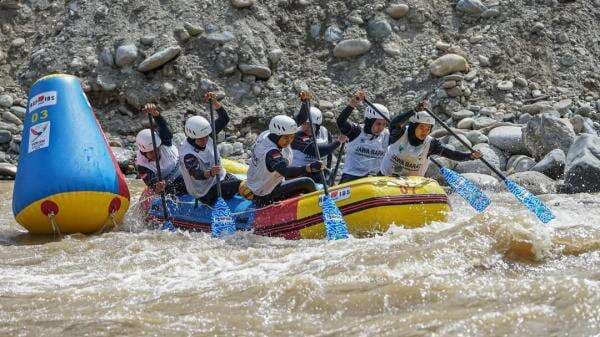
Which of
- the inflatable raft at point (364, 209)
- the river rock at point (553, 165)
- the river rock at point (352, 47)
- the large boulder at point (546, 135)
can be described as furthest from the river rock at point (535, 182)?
the river rock at point (352, 47)

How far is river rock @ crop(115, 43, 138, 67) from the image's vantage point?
49.5 ft

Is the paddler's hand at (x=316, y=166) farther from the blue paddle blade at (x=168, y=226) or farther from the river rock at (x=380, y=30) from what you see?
the river rock at (x=380, y=30)

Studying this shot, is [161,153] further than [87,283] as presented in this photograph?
Yes

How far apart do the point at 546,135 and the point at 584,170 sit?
134cm

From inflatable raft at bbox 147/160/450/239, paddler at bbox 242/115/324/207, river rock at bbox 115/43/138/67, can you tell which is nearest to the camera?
inflatable raft at bbox 147/160/450/239

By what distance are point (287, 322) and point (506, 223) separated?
2.19m

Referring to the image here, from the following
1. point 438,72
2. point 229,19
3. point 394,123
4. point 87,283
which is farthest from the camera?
point 229,19

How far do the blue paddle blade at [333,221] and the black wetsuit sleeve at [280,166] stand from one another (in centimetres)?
43

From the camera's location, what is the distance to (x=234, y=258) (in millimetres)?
7145

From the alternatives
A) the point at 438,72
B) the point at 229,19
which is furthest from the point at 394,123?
the point at 229,19

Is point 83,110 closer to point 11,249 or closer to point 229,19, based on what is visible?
point 11,249

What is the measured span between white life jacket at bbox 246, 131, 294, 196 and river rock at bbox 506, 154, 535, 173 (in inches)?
177

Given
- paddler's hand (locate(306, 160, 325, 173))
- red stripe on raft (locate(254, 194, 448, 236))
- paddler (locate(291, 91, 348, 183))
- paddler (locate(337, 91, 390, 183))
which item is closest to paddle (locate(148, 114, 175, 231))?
red stripe on raft (locate(254, 194, 448, 236))

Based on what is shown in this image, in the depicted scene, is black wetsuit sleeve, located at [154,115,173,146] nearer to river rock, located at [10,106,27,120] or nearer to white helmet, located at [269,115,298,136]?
white helmet, located at [269,115,298,136]
